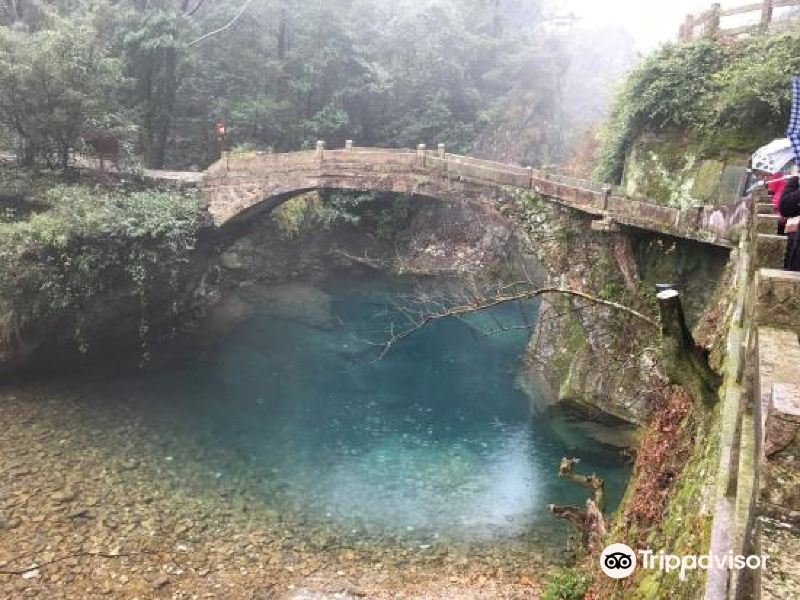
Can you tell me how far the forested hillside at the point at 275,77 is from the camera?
15.5m

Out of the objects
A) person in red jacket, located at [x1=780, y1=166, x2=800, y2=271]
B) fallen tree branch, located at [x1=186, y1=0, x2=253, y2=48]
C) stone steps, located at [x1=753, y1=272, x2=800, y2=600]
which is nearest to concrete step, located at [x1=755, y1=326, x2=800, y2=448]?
stone steps, located at [x1=753, y1=272, x2=800, y2=600]

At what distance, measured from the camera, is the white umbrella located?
7.79 m

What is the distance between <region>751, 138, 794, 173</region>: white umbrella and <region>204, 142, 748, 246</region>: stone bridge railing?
1632 mm

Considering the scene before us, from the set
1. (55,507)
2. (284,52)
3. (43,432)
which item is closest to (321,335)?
(43,432)

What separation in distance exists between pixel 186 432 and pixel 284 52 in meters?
18.0

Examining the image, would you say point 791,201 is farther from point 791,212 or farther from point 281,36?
point 281,36

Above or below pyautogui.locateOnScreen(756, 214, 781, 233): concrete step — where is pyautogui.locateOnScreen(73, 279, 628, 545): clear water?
below

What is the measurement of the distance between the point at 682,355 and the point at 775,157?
15.8 feet

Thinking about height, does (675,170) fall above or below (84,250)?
above

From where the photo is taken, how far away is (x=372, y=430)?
48.9 ft

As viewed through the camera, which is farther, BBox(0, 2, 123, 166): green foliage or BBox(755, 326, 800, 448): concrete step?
BBox(0, 2, 123, 166): green foliage

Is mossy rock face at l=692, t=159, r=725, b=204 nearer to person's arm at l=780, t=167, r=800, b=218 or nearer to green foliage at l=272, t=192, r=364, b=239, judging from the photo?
person's arm at l=780, t=167, r=800, b=218

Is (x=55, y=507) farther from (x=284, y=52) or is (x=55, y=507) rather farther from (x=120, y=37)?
(x=284, y=52)

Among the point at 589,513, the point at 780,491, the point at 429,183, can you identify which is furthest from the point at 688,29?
the point at 780,491
